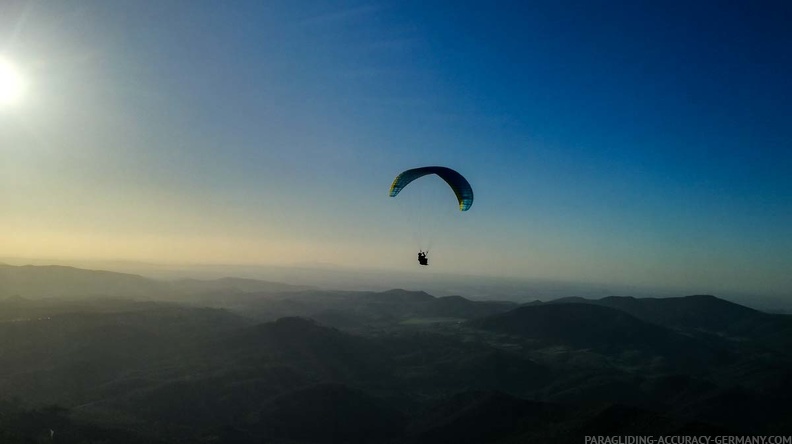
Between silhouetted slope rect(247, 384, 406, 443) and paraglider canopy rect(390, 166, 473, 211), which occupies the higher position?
paraglider canopy rect(390, 166, 473, 211)

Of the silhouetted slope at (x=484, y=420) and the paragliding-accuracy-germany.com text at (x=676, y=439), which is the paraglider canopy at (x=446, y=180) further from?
the silhouetted slope at (x=484, y=420)

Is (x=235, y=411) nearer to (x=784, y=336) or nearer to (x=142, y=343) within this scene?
(x=142, y=343)

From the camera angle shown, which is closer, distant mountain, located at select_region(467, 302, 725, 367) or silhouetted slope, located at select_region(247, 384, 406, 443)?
silhouetted slope, located at select_region(247, 384, 406, 443)

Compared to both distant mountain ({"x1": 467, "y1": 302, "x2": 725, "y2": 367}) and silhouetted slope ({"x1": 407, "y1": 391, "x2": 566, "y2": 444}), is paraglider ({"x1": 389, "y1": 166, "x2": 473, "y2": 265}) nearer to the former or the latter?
silhouetted slope ({"x1": 407, "y1": 391, "x2": 566, "y2": 444})

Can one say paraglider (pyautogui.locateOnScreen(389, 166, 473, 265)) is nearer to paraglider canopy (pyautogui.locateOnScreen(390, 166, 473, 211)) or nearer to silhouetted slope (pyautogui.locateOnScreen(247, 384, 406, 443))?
paraglider canopy (pyautogui.locateOnScreen(390, 166, 473, 211))

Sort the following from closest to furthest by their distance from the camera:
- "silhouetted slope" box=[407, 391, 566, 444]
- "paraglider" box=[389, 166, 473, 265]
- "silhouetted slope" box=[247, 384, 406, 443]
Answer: "paraglider" box=[389, 166, 473, 265] → "silhouetted slope" box=[407, 391, 566, 444] → "silhouetted slope" box=[247, 384, 406, 443]

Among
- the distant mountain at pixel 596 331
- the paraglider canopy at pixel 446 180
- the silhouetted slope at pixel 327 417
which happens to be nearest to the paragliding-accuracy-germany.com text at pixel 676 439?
the silhouetted slope at pixel 327 417

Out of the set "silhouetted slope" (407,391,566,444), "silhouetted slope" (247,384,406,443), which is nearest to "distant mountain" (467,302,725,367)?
"silhouetted slope" (407,391,566,444)

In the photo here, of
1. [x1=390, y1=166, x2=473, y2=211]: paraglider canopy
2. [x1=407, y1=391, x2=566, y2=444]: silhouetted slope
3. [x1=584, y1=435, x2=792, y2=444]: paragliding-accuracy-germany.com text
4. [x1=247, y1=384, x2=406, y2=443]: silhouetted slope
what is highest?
[x1=390, y1=166, x2=473, y2=211]: paraglider canopy

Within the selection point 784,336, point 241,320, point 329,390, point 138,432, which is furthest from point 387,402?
point 784,336

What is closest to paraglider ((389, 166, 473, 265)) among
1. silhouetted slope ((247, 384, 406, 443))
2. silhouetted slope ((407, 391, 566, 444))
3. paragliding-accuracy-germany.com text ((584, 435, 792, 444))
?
paragliding-accuracy-germany.com text ((584, 435, 792, 444))

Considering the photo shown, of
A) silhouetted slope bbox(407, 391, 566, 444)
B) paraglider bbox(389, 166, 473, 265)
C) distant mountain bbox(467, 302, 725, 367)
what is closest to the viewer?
paraglider bbox(389, 166, 473, 265)
